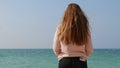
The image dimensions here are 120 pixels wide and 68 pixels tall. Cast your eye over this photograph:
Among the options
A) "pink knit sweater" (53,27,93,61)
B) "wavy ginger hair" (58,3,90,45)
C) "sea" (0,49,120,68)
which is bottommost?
"sea" (0,49,120,68)

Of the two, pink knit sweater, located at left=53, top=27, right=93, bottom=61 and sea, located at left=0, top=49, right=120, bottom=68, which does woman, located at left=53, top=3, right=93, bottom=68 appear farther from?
sea, located at left=0, top=49, right=120, bottom=68

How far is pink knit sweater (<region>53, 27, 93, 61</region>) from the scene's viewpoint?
5137mm

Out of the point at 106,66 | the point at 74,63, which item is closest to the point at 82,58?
the point at 74,63

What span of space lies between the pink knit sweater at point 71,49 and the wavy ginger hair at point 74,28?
58 mm

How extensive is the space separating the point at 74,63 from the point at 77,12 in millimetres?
643

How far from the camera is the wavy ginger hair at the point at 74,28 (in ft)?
16.8

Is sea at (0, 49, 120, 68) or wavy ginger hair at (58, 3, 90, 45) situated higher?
wavy ginger hair at (58, 3, 90, 45)

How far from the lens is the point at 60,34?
514 cm

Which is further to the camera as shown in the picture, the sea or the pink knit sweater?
→ the sea

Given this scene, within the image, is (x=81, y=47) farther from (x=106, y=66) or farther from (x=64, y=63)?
(x=106, y=66)

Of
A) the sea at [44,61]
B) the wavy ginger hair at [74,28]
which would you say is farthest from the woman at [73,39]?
the sea at [44,61]

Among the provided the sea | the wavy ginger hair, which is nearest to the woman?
the wavy ginger hair

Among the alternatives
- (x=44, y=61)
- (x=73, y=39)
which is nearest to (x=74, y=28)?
(x=73, y=39)

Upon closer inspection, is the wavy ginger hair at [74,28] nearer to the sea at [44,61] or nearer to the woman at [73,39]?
the woman at [73,39]
